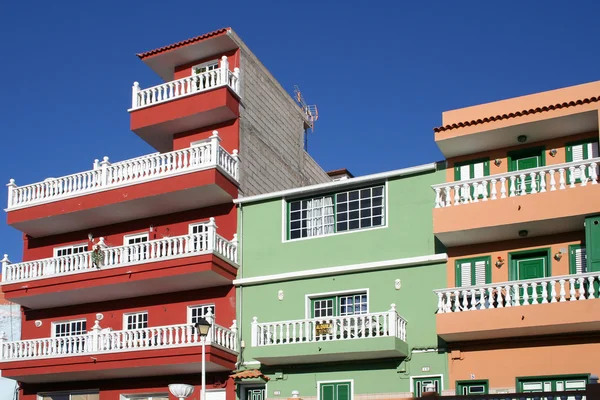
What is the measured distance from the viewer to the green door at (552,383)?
75.9 feet

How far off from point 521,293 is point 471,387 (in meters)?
2.86

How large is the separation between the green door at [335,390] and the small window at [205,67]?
1243 centimetres

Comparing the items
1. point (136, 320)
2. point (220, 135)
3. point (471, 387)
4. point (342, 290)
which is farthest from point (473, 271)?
point (136, 320)

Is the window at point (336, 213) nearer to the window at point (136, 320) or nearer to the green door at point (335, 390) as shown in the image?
the green door at point (335, 390)

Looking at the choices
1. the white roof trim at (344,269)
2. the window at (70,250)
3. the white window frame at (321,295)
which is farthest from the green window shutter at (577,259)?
the window at (70,250)

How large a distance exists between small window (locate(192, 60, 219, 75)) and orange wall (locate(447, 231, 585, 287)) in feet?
38.5

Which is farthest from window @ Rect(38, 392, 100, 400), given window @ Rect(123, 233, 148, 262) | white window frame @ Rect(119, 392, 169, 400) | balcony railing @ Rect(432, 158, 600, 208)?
balcony railing @ Rect(432, 158, 600, 208)

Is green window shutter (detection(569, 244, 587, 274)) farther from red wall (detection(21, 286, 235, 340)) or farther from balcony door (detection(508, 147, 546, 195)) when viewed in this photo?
red wall (detection(21, 286, 235, 340))

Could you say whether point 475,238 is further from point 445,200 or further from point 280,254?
point 280,254

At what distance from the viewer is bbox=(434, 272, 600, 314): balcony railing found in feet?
74.7

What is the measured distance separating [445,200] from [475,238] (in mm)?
1344

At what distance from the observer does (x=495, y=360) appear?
80.0 ft

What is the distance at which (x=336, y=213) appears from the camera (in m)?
28.6

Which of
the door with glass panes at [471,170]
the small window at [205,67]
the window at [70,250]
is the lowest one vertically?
the window at [70,250]
